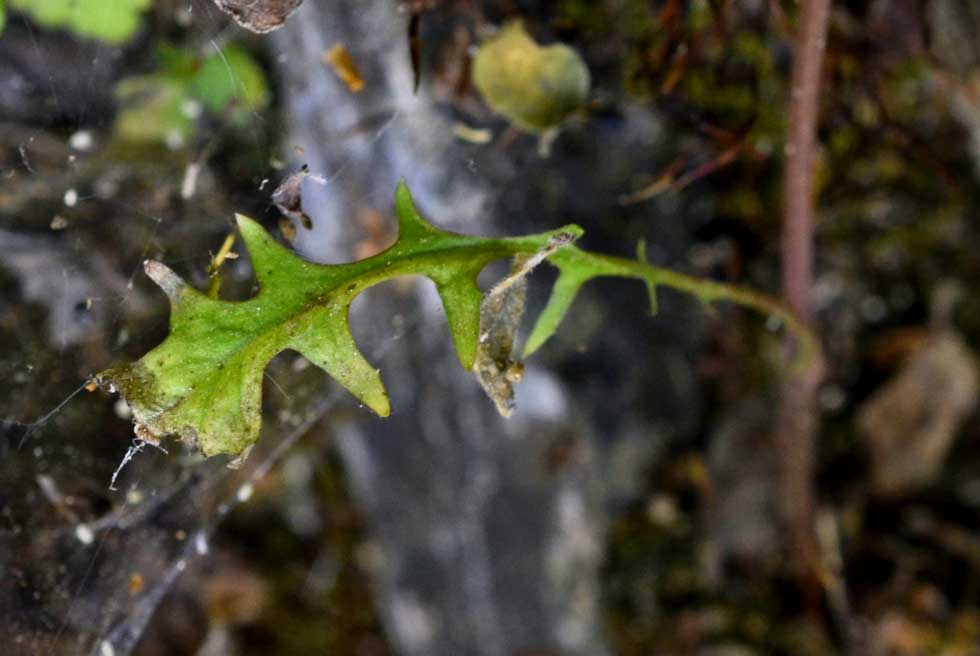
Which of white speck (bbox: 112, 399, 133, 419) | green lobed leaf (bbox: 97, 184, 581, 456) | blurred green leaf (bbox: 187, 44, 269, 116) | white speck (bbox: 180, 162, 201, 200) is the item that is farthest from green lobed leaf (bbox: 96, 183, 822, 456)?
blurred green leaf (bbox: 187, 44, 269, 116)

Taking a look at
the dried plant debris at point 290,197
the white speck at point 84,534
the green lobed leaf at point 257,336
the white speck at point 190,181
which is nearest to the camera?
the green lobed leaf at point 257,336

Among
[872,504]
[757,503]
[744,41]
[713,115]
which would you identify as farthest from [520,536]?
[744,41]

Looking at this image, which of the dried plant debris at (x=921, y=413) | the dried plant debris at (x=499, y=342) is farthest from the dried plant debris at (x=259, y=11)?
the dried plant debris at (x=921, y=413)

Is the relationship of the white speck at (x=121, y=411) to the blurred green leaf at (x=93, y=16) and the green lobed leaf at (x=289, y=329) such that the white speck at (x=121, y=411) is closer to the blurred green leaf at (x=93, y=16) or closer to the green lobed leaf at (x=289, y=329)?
the green lobed leaf at (x=289, y=329)

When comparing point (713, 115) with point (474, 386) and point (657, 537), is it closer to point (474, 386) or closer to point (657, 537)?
point (474, 386)

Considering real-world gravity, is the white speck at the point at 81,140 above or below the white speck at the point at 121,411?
above

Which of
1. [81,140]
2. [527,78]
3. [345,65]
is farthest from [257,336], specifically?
[81,140]

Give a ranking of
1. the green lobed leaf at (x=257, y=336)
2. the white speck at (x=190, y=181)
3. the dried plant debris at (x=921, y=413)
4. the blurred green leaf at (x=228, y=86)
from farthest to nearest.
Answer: the dried plant debris at (x=921, y=413)
the blurred green leaf at (x=228, y=86)
the white speck at (x=190, y=181)
the green lobed leaf at (x=257, y=336)

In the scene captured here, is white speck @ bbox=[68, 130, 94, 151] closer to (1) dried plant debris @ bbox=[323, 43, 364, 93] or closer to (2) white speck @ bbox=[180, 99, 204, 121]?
(2) white speck @ bbox=[180, 99, 204, 121]
